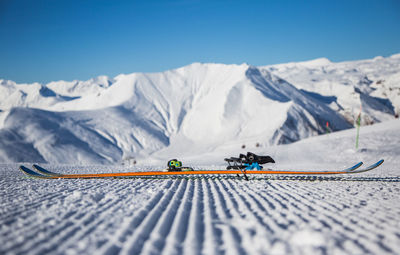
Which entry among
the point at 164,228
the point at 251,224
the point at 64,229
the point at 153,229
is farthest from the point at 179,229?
the point at 64,229

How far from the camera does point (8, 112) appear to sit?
147 ft

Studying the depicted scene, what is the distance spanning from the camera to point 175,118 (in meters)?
57.5

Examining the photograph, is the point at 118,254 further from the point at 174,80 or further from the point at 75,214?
the point at 174,80

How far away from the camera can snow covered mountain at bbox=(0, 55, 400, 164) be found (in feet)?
129

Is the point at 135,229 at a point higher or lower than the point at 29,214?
lower

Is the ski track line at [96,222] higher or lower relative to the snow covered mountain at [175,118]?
lower

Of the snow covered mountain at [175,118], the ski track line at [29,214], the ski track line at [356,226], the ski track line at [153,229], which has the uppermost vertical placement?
the snow covered mountain at [175,118]

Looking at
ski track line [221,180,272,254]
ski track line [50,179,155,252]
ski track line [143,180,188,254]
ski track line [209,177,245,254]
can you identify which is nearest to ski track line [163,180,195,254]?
ski track line [143,180,188,254]

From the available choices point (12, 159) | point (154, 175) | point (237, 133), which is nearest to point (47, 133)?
point (12, 159)

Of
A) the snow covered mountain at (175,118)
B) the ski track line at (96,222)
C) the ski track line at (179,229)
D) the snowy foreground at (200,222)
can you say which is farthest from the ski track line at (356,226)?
the snow covered mountain at (175,118)

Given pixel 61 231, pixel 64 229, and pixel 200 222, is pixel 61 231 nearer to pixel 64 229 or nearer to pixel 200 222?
pixel 64 229

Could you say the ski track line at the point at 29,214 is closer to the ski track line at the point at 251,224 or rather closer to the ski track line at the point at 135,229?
the ski track line at the point at 135,229

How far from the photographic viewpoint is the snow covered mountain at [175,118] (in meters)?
39.5

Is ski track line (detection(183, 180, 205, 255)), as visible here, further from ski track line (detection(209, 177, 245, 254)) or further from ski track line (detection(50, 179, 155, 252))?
ski track line (detection(50, 179, 155, 252))
